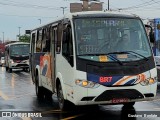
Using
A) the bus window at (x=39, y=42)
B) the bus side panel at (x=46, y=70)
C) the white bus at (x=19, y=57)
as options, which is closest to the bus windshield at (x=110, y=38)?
the bus side panel at (x=46, y=70)

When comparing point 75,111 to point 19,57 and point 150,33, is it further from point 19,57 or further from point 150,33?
point 19,57

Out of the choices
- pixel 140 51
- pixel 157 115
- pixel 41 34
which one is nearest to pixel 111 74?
pixel 140 51

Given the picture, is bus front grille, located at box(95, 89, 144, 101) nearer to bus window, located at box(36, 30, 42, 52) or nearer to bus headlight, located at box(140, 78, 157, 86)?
bus headlight, located at box(140, 78, 157, 86)

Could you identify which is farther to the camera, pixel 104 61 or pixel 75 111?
pixel 75 111

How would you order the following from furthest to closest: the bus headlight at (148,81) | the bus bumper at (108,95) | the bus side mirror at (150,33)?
the bus side mirror at (150,33), the bus headlight at (148,81), the bus bumper at (108,95)

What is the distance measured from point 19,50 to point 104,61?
2888cm

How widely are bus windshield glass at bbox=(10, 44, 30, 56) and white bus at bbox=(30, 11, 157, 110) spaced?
26.7 m

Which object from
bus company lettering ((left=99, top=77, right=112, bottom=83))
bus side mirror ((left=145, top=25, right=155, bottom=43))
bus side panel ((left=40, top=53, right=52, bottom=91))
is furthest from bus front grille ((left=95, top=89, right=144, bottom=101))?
bus side panel ((left=40, top=53, right=52, bottom=91))

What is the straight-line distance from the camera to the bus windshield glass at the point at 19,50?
3767 cm

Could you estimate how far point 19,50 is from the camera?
38.0 m

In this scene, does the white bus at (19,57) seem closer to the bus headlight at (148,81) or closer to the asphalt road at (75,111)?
the asphalt road at (75,111)

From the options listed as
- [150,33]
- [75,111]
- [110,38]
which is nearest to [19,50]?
[75,111]

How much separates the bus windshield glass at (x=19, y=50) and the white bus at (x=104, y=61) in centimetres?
2673

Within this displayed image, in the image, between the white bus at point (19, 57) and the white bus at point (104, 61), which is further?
the white bus at point (19, 57)
